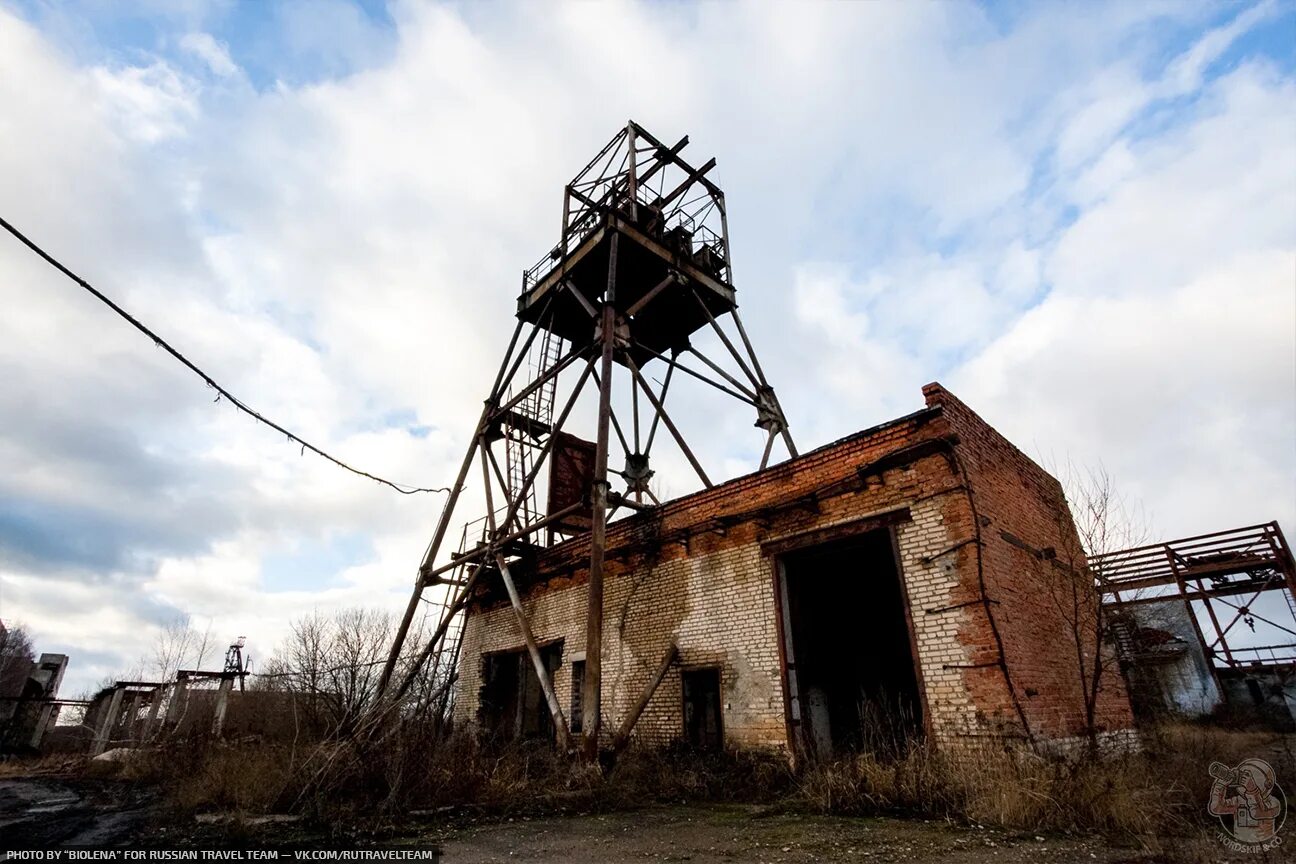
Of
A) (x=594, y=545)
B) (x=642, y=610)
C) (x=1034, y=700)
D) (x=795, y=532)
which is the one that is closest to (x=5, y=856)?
(x=594, y=545)

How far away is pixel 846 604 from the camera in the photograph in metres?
11.6

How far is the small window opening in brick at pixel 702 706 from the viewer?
A: 867 cm

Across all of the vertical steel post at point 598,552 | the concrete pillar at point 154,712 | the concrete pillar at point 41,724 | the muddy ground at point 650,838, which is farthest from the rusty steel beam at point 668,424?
the concrete pillar at point 41,724

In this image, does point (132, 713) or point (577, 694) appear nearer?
point (577, 694)

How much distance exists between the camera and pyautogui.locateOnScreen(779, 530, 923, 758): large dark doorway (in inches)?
A: 331

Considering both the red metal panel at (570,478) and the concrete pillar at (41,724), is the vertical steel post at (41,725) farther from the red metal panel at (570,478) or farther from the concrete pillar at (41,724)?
the red metal panel at (570,478)

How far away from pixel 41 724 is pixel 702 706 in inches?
776

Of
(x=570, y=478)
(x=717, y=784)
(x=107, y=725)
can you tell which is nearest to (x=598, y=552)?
(x=717, y=784)

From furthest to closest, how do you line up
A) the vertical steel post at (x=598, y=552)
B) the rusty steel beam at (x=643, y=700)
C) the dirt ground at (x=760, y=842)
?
the rusty steel beam at (x=643, y=700) < the vertical steel post at (x=598, y=552) < the dirt ground at (x=760, y=842)

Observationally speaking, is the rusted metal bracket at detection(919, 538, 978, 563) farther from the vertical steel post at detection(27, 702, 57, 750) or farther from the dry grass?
the vertical steel post at detection(27, 702, 57, 750)

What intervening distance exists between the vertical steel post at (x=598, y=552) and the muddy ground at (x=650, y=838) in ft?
4.63

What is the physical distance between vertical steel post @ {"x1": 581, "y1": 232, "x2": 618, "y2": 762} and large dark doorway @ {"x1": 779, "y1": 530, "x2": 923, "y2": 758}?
2502 mm

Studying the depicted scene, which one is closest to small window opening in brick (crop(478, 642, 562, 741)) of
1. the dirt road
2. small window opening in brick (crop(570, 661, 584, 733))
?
small window opening in brick (crop(570, 661, 584, 733))

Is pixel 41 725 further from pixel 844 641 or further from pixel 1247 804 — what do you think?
pixel 1247 804
